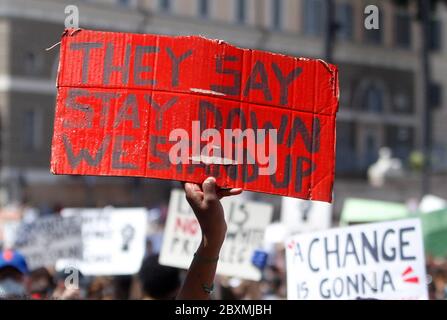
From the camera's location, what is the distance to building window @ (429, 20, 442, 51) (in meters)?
44.4

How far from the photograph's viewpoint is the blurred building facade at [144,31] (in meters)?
31.6

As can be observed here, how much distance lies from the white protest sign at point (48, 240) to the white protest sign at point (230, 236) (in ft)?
7.65

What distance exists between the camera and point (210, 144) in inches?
143

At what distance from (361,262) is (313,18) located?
106 ft

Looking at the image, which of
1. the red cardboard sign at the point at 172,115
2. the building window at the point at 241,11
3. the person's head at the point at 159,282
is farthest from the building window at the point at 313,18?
the red cardboard sign at the point at 172,115

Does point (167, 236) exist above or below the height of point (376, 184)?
below

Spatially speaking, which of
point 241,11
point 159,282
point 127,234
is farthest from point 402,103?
point 159,282

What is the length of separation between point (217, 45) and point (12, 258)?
2794 mm

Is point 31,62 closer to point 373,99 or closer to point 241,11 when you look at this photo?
point 241,11

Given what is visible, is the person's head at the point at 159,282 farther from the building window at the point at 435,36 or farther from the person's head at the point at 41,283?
the building window at the point at 435,36

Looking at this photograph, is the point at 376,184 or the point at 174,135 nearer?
the point at 174,135

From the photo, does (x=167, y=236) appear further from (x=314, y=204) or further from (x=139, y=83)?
(x=139, y=83)

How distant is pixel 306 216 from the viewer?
987cm
